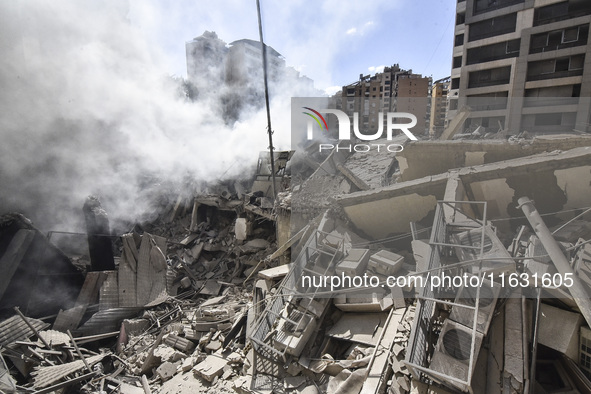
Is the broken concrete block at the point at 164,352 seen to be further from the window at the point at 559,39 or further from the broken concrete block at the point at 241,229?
the window at the point at 559,39

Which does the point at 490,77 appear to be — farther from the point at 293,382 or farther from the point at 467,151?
the point at 293,382

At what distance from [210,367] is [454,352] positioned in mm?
4288

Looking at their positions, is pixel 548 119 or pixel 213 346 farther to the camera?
pixel 548 119

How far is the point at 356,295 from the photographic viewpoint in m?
5.23

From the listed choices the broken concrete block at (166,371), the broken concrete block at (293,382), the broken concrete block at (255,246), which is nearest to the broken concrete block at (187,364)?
the broken concrete block at (166,371)

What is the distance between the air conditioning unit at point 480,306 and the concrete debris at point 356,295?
15 mm

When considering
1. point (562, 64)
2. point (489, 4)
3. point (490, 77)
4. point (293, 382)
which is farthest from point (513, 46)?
point (293, 382)

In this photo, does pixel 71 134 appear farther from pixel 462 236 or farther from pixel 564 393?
pixel 564 393

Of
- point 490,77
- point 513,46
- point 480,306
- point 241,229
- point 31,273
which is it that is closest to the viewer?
point 480,306

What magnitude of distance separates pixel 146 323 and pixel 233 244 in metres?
4.01

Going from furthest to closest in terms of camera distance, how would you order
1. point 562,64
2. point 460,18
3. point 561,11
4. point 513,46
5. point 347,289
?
point 460,18 → point 513,46 → point 562,64 → point 561,11 → point 347,289

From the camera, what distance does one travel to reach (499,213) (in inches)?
244

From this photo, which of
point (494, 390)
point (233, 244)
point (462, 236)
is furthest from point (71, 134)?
point (494, 390)

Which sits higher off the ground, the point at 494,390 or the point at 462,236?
the point at 462,236
